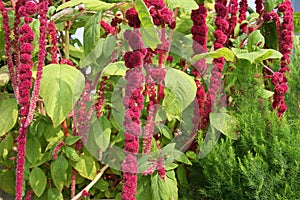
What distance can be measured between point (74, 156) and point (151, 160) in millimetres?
231

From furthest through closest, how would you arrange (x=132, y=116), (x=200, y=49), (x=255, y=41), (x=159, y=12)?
(x=255, y=41)
(x=200, y=49)
(x=159, y=12)
(x=132, y=116)

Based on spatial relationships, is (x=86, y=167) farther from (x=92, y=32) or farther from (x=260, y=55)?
(x=260, y=55)

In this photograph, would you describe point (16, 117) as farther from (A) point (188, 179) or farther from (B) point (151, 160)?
(A) point (188, 179)

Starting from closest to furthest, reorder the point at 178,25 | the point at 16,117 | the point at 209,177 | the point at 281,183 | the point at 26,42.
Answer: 1. the point at 26,42
2. the point at 281,183
3. the point at 209,177
4. the point at 16,117
5. the point at 178,25

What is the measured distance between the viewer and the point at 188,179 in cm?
164

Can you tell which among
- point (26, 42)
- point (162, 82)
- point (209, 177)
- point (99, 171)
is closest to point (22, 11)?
point (26, 42)

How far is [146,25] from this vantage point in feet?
3.64

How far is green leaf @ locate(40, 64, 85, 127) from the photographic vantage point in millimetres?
1370

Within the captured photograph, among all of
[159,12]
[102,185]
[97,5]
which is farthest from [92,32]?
[102,185]

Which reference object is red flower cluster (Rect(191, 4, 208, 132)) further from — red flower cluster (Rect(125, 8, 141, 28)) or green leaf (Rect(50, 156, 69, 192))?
green leaf (Rect(50, 156, 69, 192))

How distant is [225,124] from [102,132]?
Answer: 14.5 inches

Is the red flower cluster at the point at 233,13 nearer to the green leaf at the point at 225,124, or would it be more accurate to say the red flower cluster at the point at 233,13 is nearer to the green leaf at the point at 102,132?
the green leaf at the point at 225,124

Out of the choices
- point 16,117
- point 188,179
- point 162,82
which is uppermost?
point 162,82

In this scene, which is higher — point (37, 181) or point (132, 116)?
point (132, 116)
